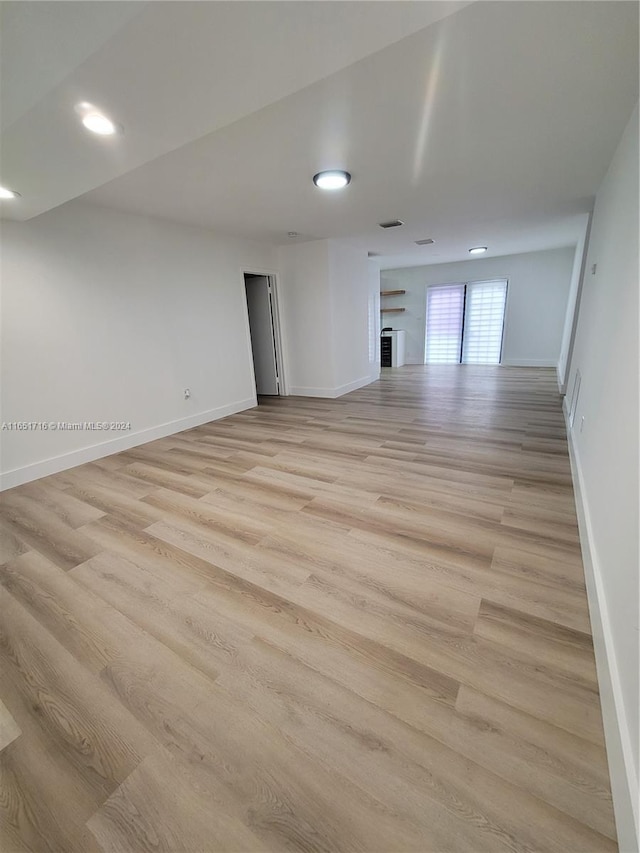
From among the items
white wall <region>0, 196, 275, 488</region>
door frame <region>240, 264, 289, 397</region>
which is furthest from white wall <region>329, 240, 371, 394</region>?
white wall <region>0, 196, 275, 488</region>

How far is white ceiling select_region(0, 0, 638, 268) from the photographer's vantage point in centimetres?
112

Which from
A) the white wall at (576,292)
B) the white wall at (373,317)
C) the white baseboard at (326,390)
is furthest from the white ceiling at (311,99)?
the white wall at (373,317)

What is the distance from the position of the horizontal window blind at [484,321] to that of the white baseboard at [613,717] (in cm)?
765

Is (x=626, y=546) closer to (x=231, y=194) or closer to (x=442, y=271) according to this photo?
(x=231, y=194)

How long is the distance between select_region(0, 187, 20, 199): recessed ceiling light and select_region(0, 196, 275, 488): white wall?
0.65 metres

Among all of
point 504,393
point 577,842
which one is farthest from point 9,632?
point 504,393

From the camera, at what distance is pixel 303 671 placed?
127 cm

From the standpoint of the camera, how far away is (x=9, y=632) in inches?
59.5

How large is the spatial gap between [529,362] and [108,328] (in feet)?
27.9

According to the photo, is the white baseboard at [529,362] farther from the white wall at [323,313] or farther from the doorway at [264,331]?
the doorway at [264,331]

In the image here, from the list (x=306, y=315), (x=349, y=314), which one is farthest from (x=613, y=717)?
(x=349, y=314)

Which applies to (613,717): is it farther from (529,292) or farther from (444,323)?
(444,323)

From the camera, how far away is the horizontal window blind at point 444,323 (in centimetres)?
841

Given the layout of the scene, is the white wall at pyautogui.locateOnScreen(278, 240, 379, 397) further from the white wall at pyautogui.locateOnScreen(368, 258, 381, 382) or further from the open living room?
the open living room
